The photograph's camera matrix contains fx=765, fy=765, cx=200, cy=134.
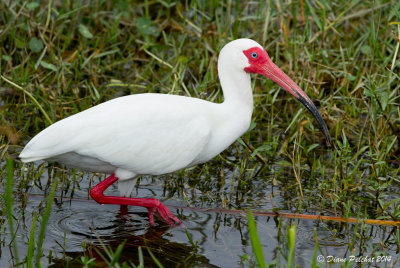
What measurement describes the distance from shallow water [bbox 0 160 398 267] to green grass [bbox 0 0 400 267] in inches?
2.6

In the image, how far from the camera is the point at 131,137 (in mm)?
5055

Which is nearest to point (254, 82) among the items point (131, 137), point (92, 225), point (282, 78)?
point (282, 78)

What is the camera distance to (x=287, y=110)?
7.25 m

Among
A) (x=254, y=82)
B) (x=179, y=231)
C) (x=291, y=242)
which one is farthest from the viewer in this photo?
(x=254, y=82)

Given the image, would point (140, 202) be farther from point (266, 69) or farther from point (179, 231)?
point (266, 69)

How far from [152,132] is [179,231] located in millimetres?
705

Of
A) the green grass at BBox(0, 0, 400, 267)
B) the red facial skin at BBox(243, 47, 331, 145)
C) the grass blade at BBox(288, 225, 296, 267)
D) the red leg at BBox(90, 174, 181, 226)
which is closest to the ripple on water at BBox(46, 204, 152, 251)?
the red leg at BBox(90, 174, 181, 226)

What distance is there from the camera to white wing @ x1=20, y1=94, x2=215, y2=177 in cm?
493

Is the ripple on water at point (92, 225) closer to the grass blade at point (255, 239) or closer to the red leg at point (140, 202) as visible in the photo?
the red leg at point (140, 202)

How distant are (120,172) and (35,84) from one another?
1952mm

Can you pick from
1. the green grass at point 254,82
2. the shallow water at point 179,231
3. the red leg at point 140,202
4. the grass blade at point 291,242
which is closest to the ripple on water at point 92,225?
the shallow water at point 179,231

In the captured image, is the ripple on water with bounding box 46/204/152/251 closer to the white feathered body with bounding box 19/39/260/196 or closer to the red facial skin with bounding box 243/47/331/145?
the white feathered body with bounding box 19/39/260/196

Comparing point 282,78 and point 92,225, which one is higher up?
point 282,78

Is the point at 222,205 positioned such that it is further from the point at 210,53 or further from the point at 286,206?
the point at 210,53
